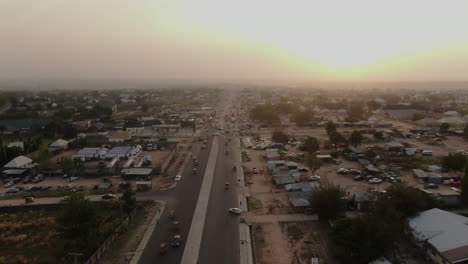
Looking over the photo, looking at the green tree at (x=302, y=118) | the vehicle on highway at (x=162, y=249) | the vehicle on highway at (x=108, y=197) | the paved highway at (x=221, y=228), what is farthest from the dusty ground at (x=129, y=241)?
the green tree at (x=302, y=118)

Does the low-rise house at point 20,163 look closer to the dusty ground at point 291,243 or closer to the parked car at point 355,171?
the dusty ground at point 291,243

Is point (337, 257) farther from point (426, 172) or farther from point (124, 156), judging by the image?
point (124, 156)

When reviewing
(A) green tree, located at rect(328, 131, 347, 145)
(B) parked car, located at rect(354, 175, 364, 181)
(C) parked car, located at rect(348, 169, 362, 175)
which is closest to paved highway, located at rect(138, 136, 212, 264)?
(B) parked car, located at rect(354, 175, 364, 181)

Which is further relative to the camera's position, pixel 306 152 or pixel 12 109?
pixel 12 109

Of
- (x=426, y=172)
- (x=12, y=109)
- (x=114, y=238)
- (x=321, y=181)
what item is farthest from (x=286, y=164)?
(x=12, y=109)

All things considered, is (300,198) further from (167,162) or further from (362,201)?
(167,162)

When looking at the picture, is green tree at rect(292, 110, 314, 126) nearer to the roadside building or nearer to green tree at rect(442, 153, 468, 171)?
green tree at rect(442, 153, 468, 171)
